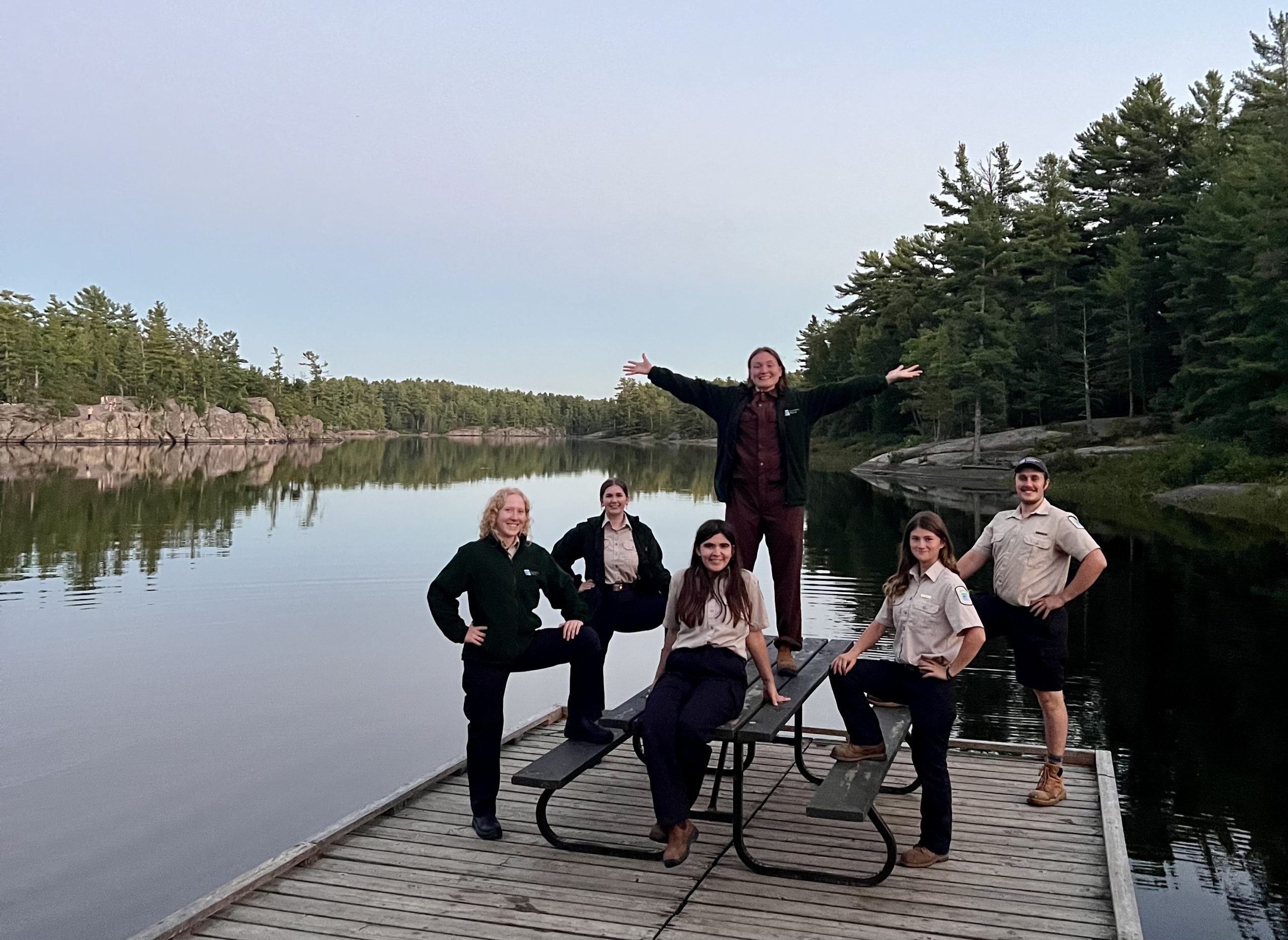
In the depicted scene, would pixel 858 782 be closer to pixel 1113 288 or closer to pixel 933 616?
pixel 933 616

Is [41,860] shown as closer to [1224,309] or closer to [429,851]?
[429,851]

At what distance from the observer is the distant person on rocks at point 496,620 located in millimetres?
5152

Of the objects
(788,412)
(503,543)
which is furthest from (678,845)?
(788,412)

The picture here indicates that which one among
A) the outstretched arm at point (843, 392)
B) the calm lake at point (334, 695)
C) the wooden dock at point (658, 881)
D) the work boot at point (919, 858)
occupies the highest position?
the outstretched arm at point (843, 392)

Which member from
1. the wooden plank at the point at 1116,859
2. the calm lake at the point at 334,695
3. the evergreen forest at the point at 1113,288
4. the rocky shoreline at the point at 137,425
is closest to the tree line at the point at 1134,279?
the evergreen forest at the point at 1113,288

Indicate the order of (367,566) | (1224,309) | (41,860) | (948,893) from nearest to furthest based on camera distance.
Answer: (948,893) → (41,860) → (367,566) → (1224,309)

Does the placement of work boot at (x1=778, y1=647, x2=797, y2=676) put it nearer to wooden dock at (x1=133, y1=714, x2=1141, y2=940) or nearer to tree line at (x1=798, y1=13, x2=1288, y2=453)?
wooden dock at (x1=133, y1=714, x2=1141, y2=940)

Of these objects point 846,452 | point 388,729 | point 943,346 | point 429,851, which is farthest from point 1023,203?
point 429,851

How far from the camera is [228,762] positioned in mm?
8812

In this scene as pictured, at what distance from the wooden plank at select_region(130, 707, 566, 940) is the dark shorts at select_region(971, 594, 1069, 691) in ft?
11.3

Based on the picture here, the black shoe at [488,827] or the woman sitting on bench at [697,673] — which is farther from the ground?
the woman sitting on bench at [697,673]

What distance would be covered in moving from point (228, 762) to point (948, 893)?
6.47 metres

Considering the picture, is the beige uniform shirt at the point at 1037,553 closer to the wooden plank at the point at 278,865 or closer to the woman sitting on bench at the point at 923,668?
the woman sitting on bench at the point at 923,668

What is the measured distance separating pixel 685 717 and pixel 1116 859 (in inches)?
88.8
